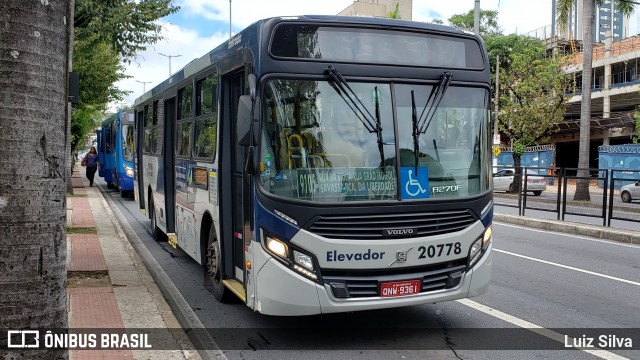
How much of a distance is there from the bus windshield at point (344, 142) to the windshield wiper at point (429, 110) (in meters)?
0.02

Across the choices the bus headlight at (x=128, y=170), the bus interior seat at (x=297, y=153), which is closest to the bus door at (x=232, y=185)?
the bus interior seat at (x=297, y=153)

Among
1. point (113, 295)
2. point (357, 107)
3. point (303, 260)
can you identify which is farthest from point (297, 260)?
point (113, 295)

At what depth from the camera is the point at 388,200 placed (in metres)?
5.48

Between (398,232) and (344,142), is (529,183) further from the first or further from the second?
(344,142)

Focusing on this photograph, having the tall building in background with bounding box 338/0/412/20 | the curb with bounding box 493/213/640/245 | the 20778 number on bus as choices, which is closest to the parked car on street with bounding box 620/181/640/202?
the curb with bounding box 493/213/640/245

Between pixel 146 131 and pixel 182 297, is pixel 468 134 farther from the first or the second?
pixel 146 131

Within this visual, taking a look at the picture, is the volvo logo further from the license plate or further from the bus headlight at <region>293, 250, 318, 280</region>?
the bus headlight at <region>293, 250, 318, 280</region>

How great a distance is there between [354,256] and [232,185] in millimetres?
2118

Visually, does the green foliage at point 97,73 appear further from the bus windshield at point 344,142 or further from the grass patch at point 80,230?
the bus windshield at point 344,142

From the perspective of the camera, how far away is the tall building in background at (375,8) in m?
88.9

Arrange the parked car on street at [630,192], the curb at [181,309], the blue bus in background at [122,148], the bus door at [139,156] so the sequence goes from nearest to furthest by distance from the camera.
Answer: the curb at [181,309]
the parked car on street at [630,192]
the bus door at [139,156]
the blue bus in background at [122,148]

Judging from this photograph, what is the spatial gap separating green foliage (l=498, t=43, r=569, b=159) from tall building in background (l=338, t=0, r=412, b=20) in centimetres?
5382

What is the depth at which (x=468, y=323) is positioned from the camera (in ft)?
21.6

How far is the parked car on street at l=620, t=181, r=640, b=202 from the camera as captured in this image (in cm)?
1361
